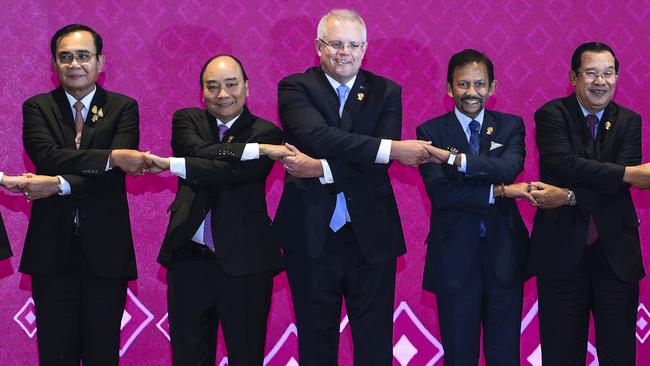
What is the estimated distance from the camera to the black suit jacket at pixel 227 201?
3.71 m

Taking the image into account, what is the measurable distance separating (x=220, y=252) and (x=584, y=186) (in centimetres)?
167

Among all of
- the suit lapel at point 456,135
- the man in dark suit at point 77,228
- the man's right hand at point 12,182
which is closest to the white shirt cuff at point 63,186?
the man in dark suit at point 77,228

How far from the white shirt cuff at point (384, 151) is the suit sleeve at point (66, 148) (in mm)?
1132

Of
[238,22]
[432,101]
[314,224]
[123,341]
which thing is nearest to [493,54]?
[432,101]

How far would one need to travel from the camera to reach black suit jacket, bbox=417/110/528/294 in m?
3.85

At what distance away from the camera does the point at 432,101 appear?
15.9 ft

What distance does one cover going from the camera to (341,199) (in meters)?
3.78

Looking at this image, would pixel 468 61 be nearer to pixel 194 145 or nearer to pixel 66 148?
pixel 194 145

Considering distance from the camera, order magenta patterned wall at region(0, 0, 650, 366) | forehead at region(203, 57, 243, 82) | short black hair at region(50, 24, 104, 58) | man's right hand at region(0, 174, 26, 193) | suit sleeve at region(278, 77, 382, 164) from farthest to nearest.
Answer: magenta patterned wall at region(0, 0, 650, 366), short black hair at region(50, 24, 104, 58), forehead at region(203, 57, 243, 82), man's right hand at region(0, 174, 26, 193), suit sleeve at region(278, 77, 382, 164)

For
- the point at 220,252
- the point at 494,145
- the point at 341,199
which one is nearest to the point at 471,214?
the point at 494,145

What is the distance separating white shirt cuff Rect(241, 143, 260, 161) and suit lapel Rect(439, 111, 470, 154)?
86cm

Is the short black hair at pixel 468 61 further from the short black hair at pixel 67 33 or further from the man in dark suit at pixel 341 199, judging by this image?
the short black hair at pixel 67 33

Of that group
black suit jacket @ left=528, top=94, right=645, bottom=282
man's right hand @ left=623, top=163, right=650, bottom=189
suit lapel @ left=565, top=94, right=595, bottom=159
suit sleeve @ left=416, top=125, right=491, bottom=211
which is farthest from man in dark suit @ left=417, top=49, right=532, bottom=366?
man's right hand @ left=623, top=163, right=650, bottom=189

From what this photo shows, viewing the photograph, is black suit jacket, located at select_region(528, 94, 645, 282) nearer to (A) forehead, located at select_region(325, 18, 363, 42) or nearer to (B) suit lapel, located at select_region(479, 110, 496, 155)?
(B) suit lapel, located at select_region(479, 110, 496, 155)
